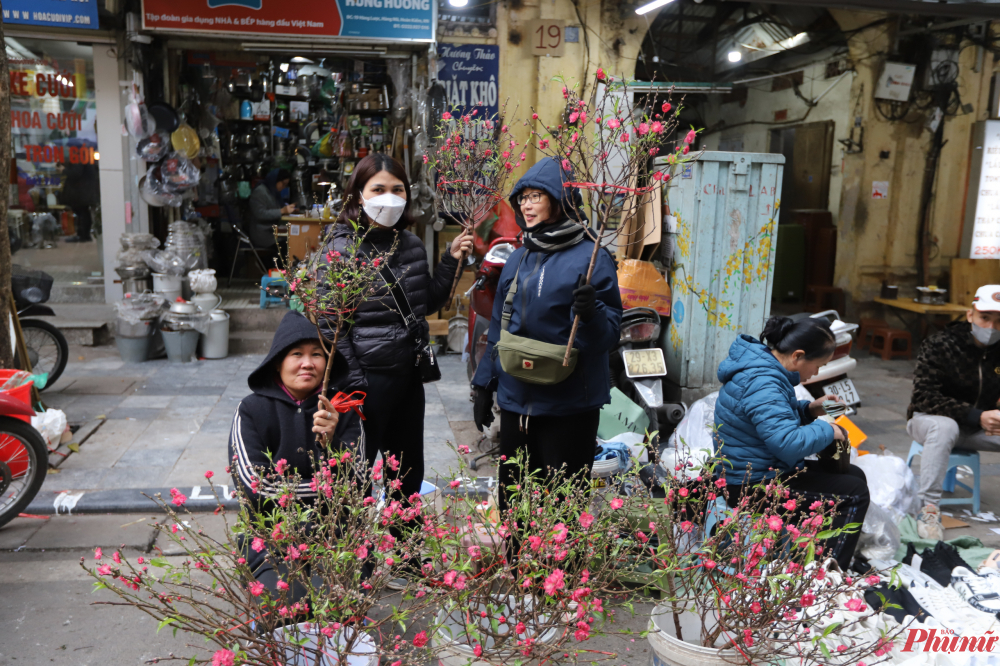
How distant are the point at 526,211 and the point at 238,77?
26.0ft

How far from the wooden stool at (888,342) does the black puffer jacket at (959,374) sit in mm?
4743

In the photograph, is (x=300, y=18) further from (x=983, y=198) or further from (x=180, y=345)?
(x=983, y=198)

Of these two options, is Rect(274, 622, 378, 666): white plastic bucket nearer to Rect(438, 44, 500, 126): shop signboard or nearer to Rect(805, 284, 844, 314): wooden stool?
Rect(438, 44, 500, 126): shop signboard

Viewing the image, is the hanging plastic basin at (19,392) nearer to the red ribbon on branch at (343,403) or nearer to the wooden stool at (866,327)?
the red ribbon on branch at (343,403)

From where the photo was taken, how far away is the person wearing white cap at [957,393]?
417 cm

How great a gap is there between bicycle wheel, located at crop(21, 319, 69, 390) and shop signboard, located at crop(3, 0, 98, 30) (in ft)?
10.6

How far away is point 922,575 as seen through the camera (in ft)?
11.4

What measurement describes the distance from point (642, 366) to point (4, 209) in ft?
14.7

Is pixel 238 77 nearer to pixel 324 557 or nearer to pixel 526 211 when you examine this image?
pixel 526 211

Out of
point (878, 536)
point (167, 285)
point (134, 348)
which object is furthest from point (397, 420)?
point (167, 285)

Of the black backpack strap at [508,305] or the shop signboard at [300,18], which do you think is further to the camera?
the shop signboard at [300,18]

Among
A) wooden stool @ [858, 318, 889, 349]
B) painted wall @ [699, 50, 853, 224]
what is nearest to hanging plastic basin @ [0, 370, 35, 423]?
painted wall @ [699, 50, 853, 224]

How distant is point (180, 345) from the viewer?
24.7 ft

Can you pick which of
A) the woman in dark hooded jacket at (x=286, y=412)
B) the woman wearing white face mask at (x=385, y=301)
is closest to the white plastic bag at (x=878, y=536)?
the woman wearing white face mask at (x=385, y=301)
